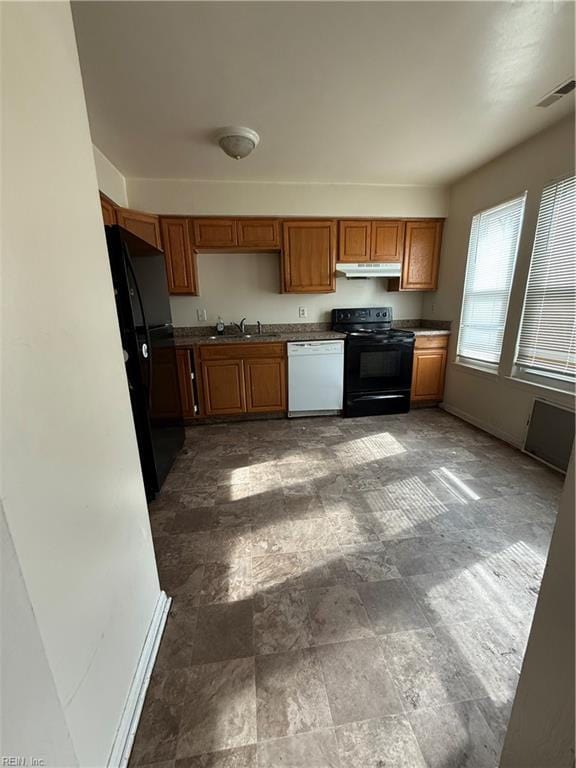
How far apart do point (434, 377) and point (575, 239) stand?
5.98 ft

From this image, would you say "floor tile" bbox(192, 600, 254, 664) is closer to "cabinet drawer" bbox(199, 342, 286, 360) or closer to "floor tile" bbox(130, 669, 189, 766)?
"floor tile" bbox(130, 669, 189, 766)

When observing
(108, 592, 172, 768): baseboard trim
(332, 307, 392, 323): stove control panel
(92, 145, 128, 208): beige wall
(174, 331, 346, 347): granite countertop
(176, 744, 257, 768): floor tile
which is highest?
(92, 145, 128, 208): beige wall

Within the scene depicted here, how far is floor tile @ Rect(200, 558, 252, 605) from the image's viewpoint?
1382 mm

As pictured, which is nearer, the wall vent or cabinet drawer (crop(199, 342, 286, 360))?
the wall vent

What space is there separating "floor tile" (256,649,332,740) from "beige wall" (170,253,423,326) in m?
3.30

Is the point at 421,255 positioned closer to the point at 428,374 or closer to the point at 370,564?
the point at 428,374

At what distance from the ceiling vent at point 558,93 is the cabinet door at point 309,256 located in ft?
6.04

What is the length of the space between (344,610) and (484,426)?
8.46 ft

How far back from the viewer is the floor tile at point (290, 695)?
3.13 feet

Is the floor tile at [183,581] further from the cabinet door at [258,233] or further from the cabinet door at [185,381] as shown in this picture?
the cabinet door at [258,233]

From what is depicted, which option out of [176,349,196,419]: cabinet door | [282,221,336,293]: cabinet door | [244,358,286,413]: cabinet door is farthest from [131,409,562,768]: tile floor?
[282,221,336,293]: cabinet door

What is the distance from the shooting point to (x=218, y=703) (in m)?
1.01

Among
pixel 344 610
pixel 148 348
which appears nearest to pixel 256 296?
pixel 148 348

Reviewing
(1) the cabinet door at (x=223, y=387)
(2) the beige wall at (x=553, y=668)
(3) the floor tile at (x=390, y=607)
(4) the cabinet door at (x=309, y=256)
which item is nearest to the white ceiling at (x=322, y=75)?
(4) the cabinet door at (x=309, y=256)
